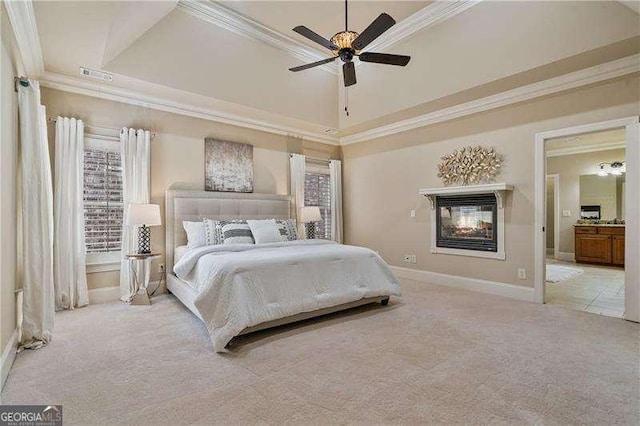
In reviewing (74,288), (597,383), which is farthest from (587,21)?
(74,288)

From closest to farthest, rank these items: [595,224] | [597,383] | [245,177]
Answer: [597,383]
[245,177]
[595,224]

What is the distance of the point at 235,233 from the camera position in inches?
177

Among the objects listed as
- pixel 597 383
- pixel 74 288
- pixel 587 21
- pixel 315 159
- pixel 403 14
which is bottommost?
pixel 597 383

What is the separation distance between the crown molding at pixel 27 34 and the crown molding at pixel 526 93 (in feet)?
16.0

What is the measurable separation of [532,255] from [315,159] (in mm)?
4098

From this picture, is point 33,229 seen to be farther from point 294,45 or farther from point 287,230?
point 294,45

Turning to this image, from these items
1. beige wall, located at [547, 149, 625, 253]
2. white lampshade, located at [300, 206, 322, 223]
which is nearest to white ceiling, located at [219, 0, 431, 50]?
white lampshade, located at [300, 206, 322, 223]

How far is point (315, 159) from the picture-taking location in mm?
6590

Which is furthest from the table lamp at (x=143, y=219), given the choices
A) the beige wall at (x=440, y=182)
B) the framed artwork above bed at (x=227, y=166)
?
the beige wall at (x=440, y=182)

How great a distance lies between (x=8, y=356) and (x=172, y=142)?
326 cm

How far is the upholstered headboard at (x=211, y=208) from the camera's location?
4.67 metres

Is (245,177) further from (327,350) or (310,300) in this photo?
(327,350)

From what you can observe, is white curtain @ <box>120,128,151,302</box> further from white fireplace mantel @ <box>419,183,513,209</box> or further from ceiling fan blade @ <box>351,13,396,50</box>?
white fireplace mantel @ <box>419,183,513,209</box>

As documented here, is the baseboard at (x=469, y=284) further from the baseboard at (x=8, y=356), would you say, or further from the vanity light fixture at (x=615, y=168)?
the vanity light fixture at (x=615, y=168)
